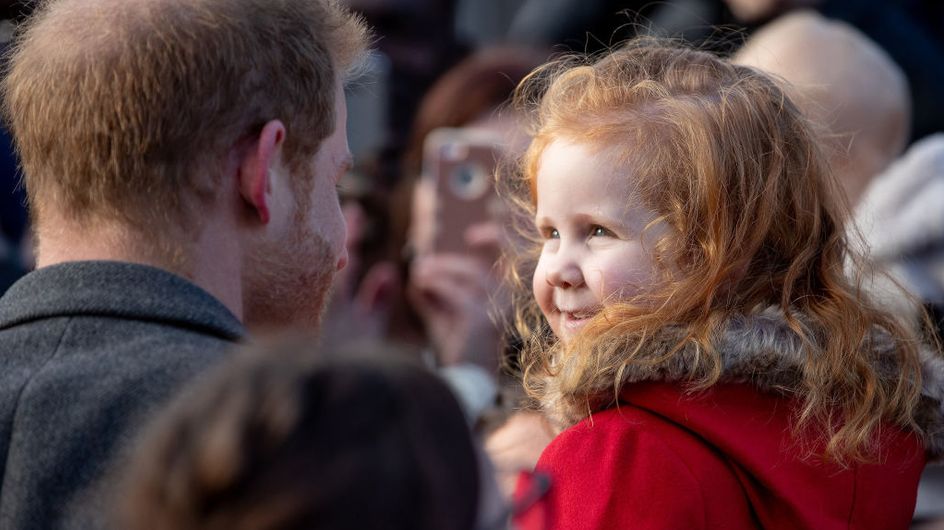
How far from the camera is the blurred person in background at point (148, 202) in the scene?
167 centimetres

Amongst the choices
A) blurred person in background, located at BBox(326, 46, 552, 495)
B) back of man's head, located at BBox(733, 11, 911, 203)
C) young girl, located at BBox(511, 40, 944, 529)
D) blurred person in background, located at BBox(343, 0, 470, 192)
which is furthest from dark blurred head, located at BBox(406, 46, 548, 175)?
young girl, located at BBox(511, 40, 944, 529)

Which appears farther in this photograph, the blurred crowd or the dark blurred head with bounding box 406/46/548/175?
the dark blurred head with bounding box 406/46/548/175

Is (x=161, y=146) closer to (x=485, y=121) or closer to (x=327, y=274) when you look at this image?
(x=327, y=274)

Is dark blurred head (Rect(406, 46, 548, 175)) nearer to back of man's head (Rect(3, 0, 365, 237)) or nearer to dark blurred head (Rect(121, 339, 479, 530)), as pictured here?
back of man's head (Rect(3, 0, 365, 237))

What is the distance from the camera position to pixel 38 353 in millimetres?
1738

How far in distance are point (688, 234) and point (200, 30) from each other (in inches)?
31.4

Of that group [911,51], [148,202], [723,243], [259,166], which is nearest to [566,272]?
[723,243]

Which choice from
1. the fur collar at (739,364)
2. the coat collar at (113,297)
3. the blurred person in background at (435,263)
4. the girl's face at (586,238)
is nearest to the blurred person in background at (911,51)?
the blurred person in background at (435,263)

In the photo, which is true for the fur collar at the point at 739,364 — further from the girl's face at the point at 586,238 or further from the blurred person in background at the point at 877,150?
the blurred person in background at the point at 877,150

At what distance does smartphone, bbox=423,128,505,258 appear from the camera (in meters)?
3.64

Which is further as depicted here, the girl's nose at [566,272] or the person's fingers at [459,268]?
the person's fingers at [459,268]

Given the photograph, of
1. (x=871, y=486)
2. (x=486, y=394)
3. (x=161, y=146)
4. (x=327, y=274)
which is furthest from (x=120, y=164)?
(x=486, y=394)

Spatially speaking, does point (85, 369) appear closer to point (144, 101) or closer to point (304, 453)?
point (144, 101)

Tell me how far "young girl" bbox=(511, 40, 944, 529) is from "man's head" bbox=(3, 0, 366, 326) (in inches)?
18.6
